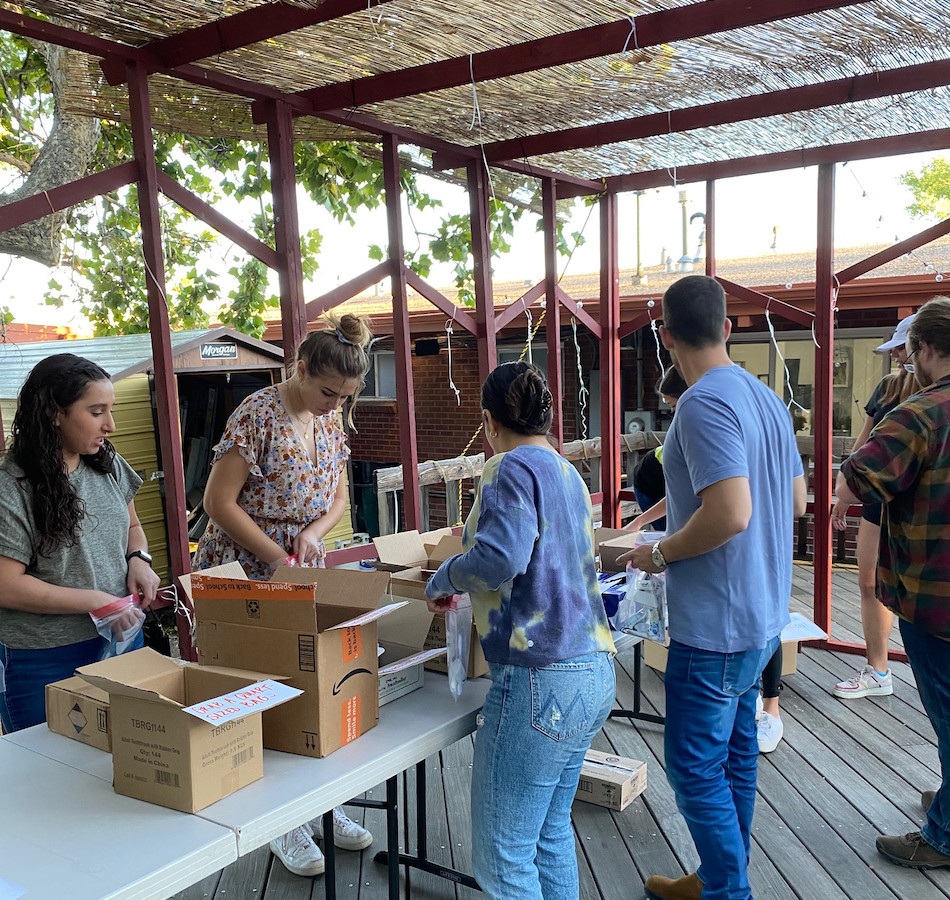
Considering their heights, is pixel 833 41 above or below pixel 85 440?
above

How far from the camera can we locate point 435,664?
7.28ft

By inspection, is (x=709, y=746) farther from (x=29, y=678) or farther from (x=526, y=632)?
(x=29, y=678)

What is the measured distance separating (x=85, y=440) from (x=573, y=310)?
3173 mm

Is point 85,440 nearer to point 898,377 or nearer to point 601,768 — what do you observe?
point 601,768

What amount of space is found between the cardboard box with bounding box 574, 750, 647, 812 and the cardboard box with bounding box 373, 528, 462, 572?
101cm

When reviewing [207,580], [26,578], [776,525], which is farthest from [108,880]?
[776,525]

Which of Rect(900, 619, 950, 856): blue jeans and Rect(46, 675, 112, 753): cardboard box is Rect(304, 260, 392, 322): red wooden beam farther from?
Rect(900, 619, 950, 856): blue jeans

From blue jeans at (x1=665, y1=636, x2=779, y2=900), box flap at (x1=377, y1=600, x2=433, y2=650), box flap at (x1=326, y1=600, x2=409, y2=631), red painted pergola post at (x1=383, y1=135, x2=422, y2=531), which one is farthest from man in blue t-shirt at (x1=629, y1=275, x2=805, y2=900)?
red painted pergola post at (x1=383, y1=135, x2=422, y2=531)

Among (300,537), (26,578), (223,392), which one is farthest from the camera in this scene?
(223,392)

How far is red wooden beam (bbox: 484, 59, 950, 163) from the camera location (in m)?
3.12

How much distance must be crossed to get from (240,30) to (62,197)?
31.0 inches

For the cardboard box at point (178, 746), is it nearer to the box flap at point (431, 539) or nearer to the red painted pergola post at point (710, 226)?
the box flap at point (431, 539)

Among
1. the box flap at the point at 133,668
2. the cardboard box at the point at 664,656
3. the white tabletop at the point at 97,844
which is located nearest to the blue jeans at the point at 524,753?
the white tabletop at the point at 97,844

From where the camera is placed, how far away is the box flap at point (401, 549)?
8.41 feet
